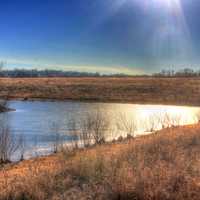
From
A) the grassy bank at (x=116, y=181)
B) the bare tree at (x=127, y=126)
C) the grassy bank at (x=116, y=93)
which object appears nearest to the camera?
the grassy bank at (x=116, y=181)

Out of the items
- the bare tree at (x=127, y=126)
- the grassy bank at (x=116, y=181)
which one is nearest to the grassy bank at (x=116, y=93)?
the bare tree at (x=127, y=126)

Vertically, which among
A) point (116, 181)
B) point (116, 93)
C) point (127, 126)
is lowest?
point (116, 93)

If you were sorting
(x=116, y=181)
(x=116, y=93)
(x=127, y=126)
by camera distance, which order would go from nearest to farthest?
(x=116, y=181)
(x=127, y=126)
(x=116, y=93)

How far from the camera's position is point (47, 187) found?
5617 millimetres

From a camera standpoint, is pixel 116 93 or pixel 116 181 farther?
pixel 116 93

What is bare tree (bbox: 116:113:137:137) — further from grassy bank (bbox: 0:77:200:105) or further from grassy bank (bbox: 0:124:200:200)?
grassy bank (bbox: 0:77:200:105)

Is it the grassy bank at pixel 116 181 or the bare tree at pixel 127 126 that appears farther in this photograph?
the bare tree at pixel 127 126

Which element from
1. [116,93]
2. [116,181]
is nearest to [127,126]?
[116,181]

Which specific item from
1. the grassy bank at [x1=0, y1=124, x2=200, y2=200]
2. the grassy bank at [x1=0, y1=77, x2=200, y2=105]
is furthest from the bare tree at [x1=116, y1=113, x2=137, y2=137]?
the grassy bank at [x1=0, y1=77, x2=200, y2=105]

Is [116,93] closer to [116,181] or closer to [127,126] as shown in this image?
[127,126]

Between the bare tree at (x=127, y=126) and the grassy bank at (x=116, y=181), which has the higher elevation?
the grassy bank at (x=116, y=181)

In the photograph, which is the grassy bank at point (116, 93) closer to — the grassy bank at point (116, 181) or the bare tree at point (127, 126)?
the bare tree at point (127, 126)

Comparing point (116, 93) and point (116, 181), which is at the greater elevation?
point (116, 181)

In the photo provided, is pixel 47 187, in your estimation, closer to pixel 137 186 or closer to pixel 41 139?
pixel 137 186
